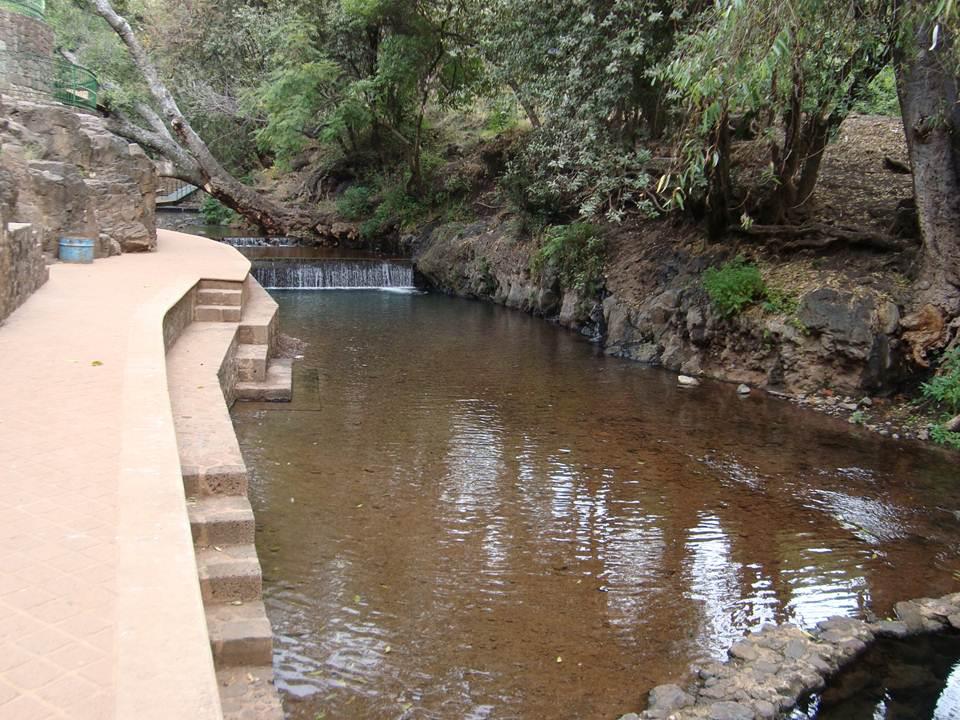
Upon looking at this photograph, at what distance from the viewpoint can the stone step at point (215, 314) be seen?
32.2 ft

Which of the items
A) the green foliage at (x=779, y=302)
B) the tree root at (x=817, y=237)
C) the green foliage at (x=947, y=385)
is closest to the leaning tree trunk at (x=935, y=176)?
the green foliage at (x=947, y=385)

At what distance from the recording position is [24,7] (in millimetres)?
14078

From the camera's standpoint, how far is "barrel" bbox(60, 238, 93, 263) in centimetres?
1183

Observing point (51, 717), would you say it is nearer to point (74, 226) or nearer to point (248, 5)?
point (74, 226)

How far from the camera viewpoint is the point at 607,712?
429 cm

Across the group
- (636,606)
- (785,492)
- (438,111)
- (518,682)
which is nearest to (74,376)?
(518,682)

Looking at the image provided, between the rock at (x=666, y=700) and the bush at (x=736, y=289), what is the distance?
786 cm

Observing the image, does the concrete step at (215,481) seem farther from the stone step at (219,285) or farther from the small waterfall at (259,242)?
the small waterfall at (259,242)

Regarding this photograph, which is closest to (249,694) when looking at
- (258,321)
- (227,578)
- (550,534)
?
(227,578)

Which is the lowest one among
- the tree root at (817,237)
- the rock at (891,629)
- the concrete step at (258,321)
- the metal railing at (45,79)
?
the rock at (891,629)

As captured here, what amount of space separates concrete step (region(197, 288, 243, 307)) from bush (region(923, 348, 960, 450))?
325 inches

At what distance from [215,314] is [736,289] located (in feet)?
23.0

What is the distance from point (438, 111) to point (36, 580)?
24729 mm

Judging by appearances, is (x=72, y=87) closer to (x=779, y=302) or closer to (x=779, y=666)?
(x=779, y=302)
